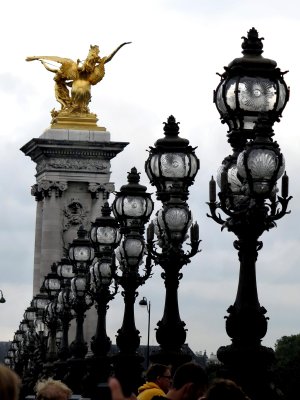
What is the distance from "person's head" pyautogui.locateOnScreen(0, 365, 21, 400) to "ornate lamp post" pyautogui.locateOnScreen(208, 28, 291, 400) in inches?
330

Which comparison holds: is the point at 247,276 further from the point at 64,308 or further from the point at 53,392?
the point at 64,308

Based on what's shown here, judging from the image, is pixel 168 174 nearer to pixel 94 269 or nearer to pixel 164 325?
pixel 164 325

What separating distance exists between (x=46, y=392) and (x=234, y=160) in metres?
6.01

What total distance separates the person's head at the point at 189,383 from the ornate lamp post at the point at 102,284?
2374cm

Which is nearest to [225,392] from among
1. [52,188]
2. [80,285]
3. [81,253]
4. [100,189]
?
[80,285]

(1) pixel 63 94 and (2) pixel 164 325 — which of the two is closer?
(2) pixel 164 325

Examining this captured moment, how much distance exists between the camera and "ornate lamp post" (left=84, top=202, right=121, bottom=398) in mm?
38906

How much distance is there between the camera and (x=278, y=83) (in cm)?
2167

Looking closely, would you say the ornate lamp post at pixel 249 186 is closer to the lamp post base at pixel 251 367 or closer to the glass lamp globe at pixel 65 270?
the lamp post base at pixel 251 367

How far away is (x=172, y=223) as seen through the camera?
28.7 metres

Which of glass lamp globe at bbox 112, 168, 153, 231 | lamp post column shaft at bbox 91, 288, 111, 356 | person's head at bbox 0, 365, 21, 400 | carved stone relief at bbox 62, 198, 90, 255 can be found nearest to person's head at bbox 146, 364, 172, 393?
person's head at bbox 0, 365, 21, 400

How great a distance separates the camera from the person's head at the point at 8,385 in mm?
11383

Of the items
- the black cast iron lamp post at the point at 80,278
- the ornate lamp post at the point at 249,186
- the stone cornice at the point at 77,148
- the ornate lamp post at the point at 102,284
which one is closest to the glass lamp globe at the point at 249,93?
the ornate lamp post at the point at 249,186

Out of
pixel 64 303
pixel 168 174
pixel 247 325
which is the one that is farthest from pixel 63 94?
pixel 247 325
